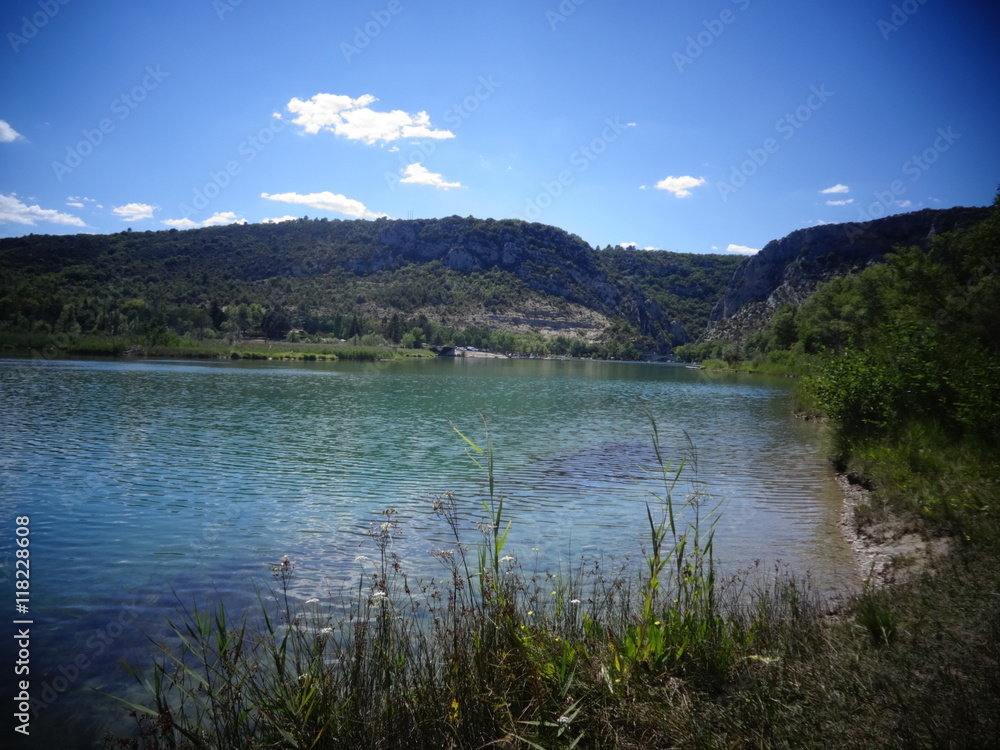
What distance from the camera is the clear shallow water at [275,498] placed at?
24.7ft

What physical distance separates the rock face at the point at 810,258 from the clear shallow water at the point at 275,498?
100993 mm

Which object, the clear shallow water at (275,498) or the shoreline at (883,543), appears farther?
the shoreline at (883,543)

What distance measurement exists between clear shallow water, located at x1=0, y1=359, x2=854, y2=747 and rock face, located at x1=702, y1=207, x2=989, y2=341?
331 feet

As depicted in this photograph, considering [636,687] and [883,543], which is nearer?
[636,687]

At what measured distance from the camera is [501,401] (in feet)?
124

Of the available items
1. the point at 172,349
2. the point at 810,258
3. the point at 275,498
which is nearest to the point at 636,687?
the point at 275,498

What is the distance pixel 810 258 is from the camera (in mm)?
143000

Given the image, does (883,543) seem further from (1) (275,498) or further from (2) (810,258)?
(2) (810,258)

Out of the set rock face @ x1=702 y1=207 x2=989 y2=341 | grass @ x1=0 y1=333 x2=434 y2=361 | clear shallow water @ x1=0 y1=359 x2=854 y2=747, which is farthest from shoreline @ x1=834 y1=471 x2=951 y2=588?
rock face @ x1=702 y1=207 x2=989 y2=341

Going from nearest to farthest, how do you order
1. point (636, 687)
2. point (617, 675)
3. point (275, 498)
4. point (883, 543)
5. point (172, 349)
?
point (636, 687), point (617, 675), point (883, 543), point (275, 498), point (172, 349)

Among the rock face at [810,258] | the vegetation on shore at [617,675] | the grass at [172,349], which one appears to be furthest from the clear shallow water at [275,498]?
the rock face at [810,258]

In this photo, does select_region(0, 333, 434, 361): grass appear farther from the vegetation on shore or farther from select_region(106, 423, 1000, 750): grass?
select_region(106, 423, 1000, 750): grass

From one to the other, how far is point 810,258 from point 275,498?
510 feet

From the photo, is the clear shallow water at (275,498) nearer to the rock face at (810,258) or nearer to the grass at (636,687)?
the grass at (636,687)
